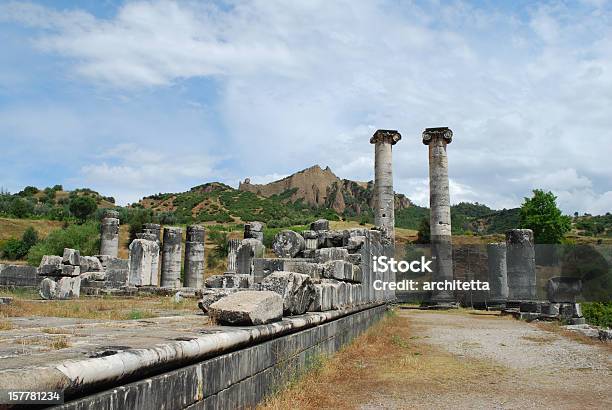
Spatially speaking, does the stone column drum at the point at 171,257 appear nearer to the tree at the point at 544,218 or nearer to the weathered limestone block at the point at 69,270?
the weathered limestone block at the point at 69,270

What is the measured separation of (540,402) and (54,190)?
85.2 m

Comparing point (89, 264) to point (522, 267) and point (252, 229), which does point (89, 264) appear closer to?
point (252, 229)

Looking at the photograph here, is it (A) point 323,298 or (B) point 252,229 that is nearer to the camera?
(A) point 323,298

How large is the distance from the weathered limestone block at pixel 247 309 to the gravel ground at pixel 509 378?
1.55m

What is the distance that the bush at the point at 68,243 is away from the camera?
111ft

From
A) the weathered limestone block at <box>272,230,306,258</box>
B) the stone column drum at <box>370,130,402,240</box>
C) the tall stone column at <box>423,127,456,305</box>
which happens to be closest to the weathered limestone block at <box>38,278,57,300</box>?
the weathered limestone block at <box>272,230,306,258</box>

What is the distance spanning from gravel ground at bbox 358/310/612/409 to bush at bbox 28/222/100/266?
91.9 ft

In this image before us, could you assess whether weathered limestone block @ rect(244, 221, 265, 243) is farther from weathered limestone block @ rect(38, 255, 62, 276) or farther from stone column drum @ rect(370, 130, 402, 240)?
stone column drum @ rect(370, 130, 402, 240)

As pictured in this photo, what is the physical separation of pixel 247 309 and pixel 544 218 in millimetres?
52546

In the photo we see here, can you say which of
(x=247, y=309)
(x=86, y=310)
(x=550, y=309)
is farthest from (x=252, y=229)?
(x=247, y=309)

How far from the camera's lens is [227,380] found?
4406 millimetres

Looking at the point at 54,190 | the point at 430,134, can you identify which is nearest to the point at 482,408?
the point at 430,134

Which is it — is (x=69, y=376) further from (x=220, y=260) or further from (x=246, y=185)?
(x=246, y=185)

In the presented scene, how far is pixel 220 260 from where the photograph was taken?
46.0 metres
